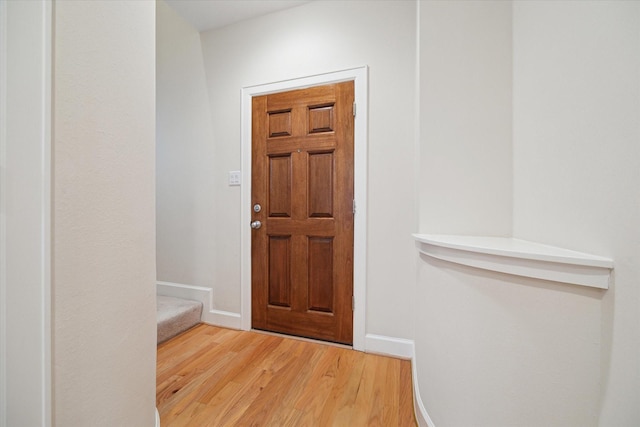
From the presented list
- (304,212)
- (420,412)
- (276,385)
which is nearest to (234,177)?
(304,212)

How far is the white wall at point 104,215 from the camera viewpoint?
70 centimetres

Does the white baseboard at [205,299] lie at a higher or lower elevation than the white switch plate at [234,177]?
lower

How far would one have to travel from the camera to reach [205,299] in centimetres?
216

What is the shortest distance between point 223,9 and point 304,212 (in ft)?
5.57

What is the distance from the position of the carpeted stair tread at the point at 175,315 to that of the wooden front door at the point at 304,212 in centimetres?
52

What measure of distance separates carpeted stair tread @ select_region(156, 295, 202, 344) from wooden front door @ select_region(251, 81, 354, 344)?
517mm

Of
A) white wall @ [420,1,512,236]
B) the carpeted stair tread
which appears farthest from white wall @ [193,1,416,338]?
the carpeted stair tread

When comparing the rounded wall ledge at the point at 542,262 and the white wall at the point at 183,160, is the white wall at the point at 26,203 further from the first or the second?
the white wall at the point at 183,160

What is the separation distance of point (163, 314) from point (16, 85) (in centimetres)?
167

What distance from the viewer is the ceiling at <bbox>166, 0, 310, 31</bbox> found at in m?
1.89

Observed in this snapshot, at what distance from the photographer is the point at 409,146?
1672 mm

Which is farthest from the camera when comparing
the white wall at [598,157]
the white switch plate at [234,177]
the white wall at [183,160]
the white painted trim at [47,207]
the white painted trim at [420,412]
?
the white wall at [183,160]

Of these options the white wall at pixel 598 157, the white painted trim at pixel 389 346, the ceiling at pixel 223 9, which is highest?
the ceiling at pixel 223 9

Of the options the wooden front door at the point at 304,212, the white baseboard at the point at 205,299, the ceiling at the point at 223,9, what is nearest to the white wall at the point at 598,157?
the wooden front door at the point at 304,212
